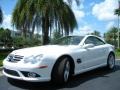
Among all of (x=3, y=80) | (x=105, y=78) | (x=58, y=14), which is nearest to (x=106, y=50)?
(x=105, y=78)

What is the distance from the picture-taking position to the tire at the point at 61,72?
7.48 m

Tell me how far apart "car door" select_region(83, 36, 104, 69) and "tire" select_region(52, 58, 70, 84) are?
95cm

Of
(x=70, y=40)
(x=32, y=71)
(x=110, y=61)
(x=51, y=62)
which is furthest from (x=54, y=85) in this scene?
(x=110, y=61)

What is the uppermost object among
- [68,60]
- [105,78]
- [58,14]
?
[58,14]

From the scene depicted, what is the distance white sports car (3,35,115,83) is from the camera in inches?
283

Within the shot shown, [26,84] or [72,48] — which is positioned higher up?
[72,48]

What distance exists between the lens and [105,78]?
885 cm

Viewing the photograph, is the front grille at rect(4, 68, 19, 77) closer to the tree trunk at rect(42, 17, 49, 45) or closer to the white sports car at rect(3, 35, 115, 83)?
the white sports car at rect(3, 35, 115, 83)

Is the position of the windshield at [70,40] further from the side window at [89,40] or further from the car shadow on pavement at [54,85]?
the car shadow on pavement at [54,85]

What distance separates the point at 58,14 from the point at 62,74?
12187 millimetres

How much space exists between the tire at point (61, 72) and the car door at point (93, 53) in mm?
951

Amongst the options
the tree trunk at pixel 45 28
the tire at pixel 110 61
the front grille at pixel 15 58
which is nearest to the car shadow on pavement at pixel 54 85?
the front grille at pixel 15 58

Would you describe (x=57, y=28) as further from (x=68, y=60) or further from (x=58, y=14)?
(x=68, y=60)

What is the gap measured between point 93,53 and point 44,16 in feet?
33.6
